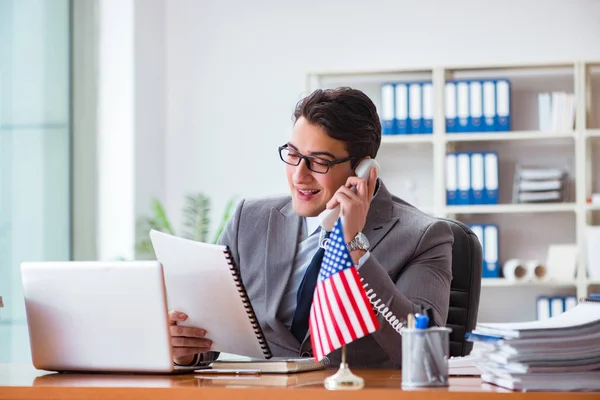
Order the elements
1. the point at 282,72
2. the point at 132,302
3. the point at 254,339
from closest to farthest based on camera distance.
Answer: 1. the point at 132,302
2. the point at 254,339
3. the point at 282,72

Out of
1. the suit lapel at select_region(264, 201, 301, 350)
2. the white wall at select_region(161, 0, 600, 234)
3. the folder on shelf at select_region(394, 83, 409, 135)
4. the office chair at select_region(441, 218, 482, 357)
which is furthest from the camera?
the white wall at select_region(161, 0, 600, 234)

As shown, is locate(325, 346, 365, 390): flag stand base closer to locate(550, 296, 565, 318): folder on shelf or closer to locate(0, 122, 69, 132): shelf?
locate(0, 122, 69, 132): shelf

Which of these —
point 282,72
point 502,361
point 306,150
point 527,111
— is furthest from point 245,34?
point 502,361

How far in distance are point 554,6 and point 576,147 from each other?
3.04 ft

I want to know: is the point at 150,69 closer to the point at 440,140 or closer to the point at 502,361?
the point at 440,140

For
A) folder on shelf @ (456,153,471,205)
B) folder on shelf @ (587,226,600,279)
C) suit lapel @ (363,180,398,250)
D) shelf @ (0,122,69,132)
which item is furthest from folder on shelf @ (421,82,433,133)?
suit lapel @ (363,180,398,250)

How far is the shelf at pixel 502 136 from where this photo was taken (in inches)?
188

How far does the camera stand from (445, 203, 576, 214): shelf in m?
4.77

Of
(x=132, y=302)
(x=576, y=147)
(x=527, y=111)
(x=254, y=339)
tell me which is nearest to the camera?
(x=132, y=302)

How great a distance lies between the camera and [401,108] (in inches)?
195

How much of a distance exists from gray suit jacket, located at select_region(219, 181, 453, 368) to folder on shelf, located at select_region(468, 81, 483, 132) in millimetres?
2640

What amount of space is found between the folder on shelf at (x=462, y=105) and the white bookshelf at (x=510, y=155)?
2.5 inches

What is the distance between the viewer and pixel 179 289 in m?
1.83

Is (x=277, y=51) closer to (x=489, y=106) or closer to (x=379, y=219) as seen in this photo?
(x=489, y=106)
